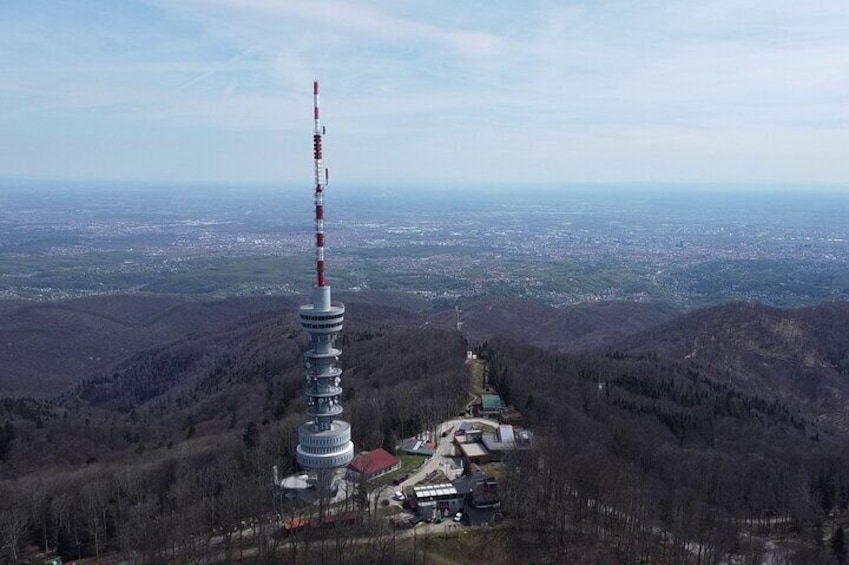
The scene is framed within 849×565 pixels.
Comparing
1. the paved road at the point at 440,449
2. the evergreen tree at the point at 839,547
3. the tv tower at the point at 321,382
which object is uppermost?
the tv tower at the point at 321,382

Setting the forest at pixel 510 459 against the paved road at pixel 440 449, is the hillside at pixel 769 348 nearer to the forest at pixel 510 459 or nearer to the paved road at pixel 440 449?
the forest at pixel 510 459

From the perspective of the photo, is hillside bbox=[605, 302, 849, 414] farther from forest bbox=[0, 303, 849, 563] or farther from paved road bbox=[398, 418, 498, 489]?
paved road bbox=[398, 418, 498, 489]

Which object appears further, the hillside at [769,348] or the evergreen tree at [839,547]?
the hillside at [769,348]

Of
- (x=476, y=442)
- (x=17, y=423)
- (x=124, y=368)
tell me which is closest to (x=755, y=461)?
(x=476, y=442)

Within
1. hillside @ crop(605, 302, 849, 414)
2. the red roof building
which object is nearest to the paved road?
the red roof building

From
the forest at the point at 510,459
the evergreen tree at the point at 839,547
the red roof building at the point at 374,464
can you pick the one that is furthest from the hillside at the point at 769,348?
the red roof building at the point at 374,464

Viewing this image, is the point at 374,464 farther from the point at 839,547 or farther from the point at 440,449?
the point at 839,547
